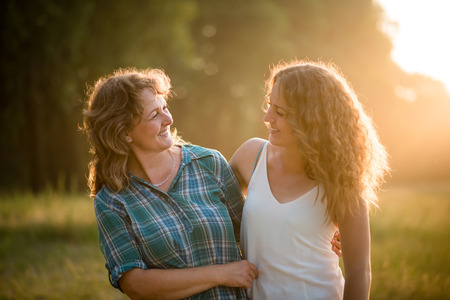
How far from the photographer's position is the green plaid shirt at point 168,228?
270 centimetres

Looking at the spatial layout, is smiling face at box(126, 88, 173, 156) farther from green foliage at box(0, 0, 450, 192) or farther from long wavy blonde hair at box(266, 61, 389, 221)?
green foliage at box(0, 0, 450, 192)

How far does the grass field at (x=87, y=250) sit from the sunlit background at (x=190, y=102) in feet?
0.07

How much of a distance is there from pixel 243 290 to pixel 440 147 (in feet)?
61.6

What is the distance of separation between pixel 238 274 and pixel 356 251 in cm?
68

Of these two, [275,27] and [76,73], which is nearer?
[76,73]

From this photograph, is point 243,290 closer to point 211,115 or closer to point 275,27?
point 275,27

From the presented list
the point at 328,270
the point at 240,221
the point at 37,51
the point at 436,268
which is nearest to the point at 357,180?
the point at 328,270

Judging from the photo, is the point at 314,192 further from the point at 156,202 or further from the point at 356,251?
the point at 156,202

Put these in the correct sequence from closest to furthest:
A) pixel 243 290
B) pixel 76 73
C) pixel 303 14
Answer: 1. pixel 243 290
2. pixel 76 73
3. pixel 303 14

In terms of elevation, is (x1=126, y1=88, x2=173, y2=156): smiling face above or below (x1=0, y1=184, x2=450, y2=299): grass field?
above

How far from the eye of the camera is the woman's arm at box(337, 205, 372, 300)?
2.53 meters

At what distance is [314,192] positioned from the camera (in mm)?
2648

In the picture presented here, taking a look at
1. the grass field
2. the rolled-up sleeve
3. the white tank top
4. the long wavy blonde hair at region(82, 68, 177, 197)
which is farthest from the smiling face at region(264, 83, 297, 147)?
the grass field

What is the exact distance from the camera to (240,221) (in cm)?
310
